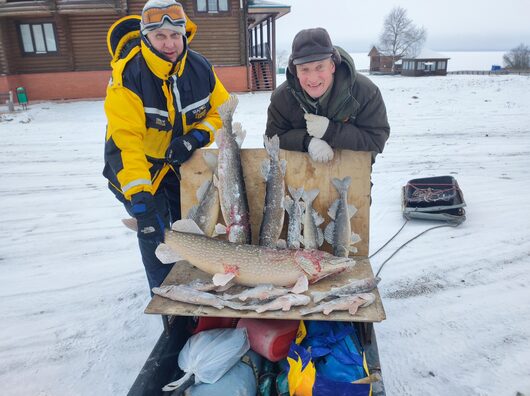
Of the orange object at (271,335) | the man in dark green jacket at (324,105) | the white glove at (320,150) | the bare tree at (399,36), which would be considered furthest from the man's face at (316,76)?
the bare tree at (399,36)

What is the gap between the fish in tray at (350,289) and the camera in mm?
2494

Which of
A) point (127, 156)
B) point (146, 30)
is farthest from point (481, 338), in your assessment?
point (146, 30)

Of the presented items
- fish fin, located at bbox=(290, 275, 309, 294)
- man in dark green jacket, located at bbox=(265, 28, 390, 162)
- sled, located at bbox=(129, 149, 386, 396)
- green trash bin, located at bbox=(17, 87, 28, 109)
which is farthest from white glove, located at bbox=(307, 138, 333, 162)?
green trash bin, located at bbox=(17, 87, 28, 109)

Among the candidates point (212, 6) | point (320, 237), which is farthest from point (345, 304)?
point (212, 6)

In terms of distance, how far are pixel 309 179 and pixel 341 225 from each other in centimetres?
51

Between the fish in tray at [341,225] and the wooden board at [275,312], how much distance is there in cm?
18

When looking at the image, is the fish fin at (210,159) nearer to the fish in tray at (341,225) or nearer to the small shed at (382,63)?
the fish in tray at (341,225)

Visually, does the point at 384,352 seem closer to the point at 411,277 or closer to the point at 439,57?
the point at 411,277

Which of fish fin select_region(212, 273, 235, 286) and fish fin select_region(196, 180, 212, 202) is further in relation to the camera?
fish fin select_region(196, 180, 212, 202)

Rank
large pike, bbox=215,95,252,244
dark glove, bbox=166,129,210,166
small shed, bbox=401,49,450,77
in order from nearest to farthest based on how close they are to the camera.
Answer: large pike, bbox=215,95,252,244 → dark glove, bbox=166,129,210,166 → small shed, bbox=401,49,450,77

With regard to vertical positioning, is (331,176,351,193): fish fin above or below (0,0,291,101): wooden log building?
below

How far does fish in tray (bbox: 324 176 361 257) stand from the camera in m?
2.98

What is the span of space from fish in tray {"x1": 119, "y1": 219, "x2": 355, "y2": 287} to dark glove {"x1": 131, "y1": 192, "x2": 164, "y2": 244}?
0.12 meters

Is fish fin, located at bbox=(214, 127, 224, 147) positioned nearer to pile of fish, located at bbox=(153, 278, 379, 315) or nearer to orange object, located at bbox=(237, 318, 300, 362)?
pile of fish, located at bbox=(153, 278, 379, 315)
